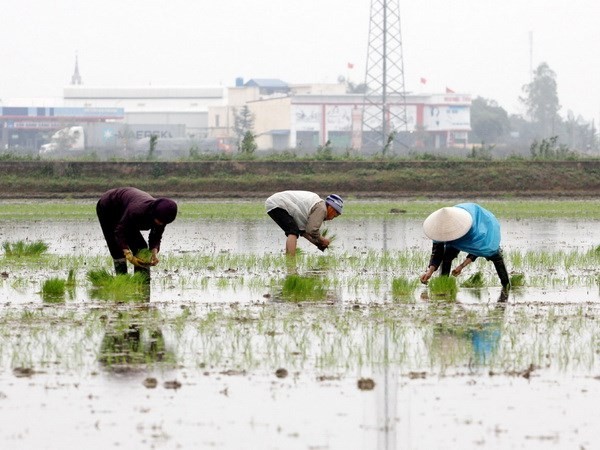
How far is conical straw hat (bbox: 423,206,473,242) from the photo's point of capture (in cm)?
1361

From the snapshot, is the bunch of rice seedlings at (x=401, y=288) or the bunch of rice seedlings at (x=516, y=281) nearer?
the bunch of rice seedlings at (x=401, y=288)

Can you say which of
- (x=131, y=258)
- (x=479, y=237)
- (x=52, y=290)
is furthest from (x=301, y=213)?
(x=52, y=290)

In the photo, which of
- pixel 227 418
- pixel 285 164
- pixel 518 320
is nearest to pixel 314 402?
pixel 227 418

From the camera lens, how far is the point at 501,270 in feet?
47.1

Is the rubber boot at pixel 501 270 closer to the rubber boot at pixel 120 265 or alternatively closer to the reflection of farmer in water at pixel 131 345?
the rubber boot at pixel 120 265

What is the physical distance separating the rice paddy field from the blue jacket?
45 cm

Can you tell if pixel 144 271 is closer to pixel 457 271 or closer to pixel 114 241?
pixel 114 241

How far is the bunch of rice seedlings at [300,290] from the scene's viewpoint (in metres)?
13.4

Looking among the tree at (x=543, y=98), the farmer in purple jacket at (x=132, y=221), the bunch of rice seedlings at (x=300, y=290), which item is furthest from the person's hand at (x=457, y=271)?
the tree at (x=543, y=98)

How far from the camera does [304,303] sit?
42.6 feet

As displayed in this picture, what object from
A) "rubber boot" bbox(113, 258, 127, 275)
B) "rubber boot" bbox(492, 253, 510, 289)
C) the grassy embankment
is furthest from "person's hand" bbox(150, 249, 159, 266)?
the grassy embankment

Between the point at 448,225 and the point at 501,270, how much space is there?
1.05 m

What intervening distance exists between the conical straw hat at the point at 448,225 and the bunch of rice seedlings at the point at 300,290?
1.26 meters

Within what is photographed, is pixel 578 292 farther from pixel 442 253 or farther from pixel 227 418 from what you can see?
pixel 227 418
